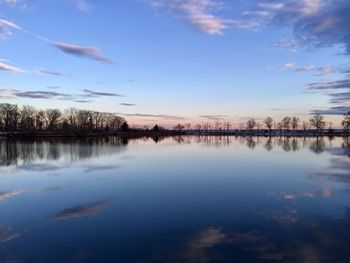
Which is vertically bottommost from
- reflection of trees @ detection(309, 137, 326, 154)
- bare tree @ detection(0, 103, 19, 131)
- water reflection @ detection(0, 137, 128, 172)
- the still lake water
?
reflection of trees @ detection(309, 137, 326, 154)

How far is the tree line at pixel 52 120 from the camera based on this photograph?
115250mm

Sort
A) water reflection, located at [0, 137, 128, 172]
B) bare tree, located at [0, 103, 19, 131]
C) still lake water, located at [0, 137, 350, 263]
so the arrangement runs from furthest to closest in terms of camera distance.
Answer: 1. bare tree, located at [0, 103, 19, 131]
2. water reflection, located at [0, 137, 128, 172]
3. still lake water, located at [0, 137, 350, 263]

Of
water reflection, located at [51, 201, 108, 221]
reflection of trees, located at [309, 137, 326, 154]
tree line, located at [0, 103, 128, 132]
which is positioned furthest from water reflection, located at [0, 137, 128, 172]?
tree line, located at [0, 103, 128, 132]

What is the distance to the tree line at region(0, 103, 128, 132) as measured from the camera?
378ft

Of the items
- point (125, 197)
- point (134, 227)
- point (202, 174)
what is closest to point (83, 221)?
point (134, 227)

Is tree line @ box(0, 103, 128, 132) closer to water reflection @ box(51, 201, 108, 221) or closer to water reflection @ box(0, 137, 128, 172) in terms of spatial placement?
water reflection @ box(0, 137, 128, 172)

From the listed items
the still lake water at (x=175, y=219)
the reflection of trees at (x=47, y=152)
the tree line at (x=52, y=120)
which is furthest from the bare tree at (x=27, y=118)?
the still lake water at (x=175, y=219)

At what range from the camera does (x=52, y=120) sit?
5079 inches

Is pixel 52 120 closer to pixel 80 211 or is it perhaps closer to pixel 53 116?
pixel 53 116

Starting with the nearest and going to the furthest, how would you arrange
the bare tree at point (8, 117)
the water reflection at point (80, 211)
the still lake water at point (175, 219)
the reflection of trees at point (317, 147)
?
the still lake water at point (175, 219) < the water reflection at point (80, 211) < the reflection of trees at point (317, 147) < the bare tree at point (8, 117)

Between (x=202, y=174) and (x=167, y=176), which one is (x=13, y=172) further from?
(x=202, y=174)

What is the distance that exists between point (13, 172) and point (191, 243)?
15557mm

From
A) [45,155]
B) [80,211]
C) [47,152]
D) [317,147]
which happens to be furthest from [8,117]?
[80,211]

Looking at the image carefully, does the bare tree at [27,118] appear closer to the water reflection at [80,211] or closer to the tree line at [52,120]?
the tree line at [52,120]
